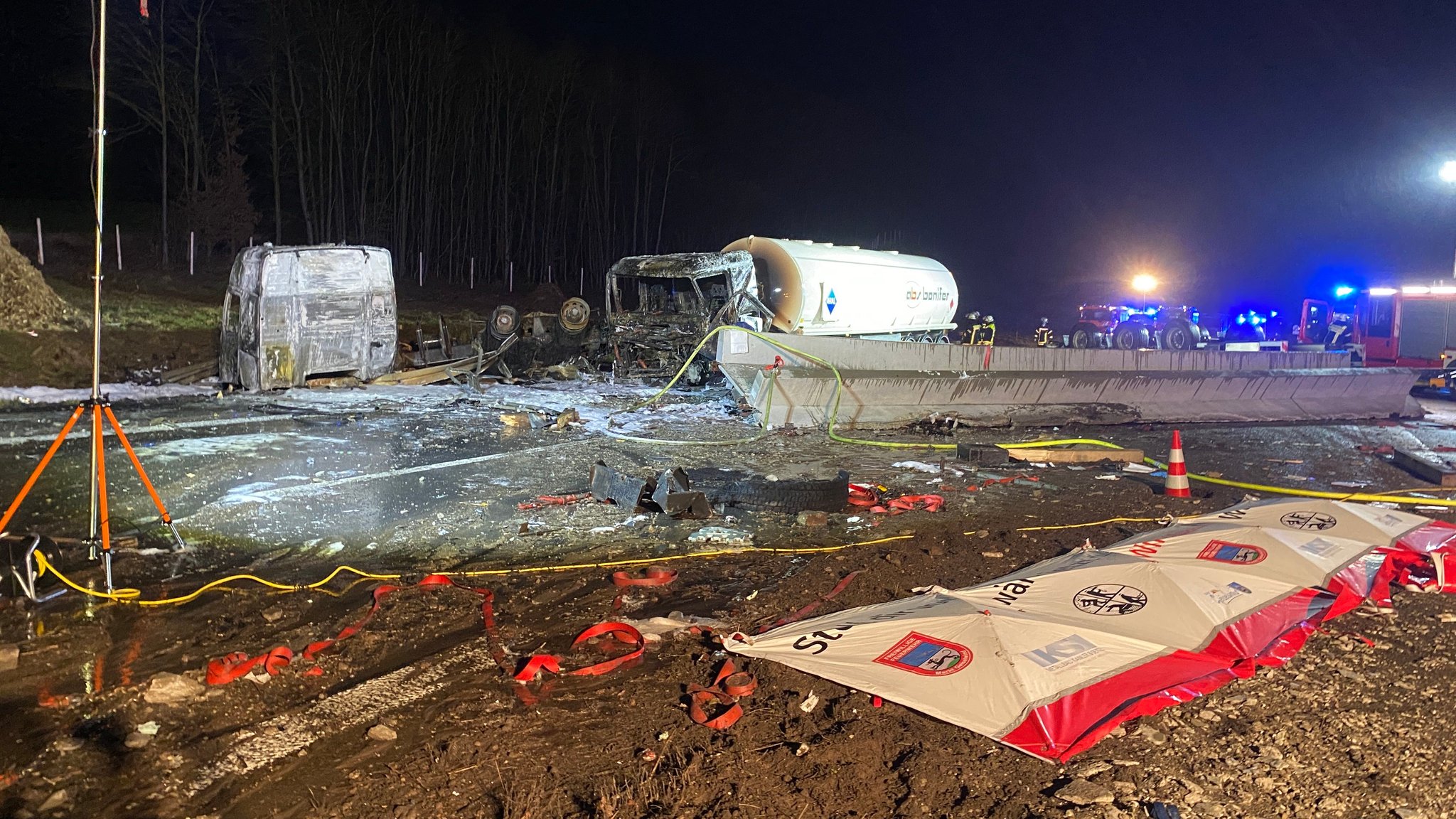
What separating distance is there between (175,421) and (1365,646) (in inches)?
481

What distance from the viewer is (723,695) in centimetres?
408

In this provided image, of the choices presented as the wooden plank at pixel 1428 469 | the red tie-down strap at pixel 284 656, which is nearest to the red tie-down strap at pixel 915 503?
the red tie-down strap at pixel 284 656

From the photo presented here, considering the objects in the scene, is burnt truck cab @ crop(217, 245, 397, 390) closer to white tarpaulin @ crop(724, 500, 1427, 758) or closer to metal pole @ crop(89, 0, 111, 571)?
metal pole @ crop(89, 0, 111, 571)

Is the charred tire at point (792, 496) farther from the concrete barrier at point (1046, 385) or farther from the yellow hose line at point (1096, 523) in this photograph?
the concrete barrier at point (1046, 385)

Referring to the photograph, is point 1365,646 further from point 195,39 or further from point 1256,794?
point 195,39

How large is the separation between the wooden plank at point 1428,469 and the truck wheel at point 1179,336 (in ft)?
43.1

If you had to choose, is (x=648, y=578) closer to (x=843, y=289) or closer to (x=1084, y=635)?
(x=1084, y=635)

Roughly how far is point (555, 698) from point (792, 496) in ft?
13.1

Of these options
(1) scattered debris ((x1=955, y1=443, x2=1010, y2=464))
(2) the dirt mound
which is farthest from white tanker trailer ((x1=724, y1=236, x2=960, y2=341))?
(2) the dirt mound

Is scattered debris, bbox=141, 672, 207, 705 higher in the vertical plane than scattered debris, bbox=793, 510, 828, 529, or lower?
lower

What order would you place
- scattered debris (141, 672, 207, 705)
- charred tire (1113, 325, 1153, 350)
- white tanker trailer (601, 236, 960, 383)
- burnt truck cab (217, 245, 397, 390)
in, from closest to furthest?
scattered debris (141, 672, 207, 705) < burnt truck cab (217, 245, 397, 390) < white tanker trailer (601, 236, 960, 383) < charred tire (1113, 325, 1153, 350)

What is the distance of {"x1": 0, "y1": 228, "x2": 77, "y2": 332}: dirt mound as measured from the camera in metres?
15.6

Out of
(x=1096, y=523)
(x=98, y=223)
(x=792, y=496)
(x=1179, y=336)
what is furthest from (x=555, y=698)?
(x=1179, y=336)

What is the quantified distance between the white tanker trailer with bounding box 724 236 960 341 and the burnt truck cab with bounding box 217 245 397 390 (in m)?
6.12
